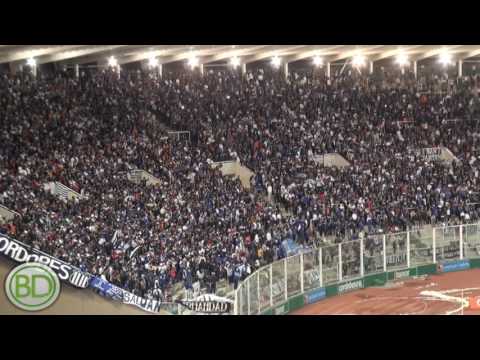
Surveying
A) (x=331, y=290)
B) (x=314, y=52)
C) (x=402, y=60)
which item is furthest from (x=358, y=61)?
(x=331, y=290)

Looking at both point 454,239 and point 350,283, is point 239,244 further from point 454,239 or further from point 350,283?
point 454,239

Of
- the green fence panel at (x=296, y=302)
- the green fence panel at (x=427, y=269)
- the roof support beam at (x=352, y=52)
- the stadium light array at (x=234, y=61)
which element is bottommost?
the green fence panel at (x=296, y=302)

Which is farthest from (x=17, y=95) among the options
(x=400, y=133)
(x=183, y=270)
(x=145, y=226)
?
(x=400, y=133)

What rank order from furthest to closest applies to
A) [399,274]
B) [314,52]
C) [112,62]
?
[314,52] → [112,62] → [399,274]

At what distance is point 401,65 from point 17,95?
10.2 meters

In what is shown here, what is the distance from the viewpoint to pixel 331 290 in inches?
674

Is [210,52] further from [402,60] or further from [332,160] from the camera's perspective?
[402,60]

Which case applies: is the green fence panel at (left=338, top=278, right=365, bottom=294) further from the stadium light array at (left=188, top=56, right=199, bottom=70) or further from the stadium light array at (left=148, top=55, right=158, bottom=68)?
the stadium light array at (left=148, top=55, right=158, bottom=68)

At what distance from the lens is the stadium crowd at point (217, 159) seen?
16938 millimetres

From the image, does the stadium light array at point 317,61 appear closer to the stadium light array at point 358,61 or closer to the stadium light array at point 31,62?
the stadium light array at point 358,61

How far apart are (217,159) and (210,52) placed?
2.67 m

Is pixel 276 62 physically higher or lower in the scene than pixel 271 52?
higher
